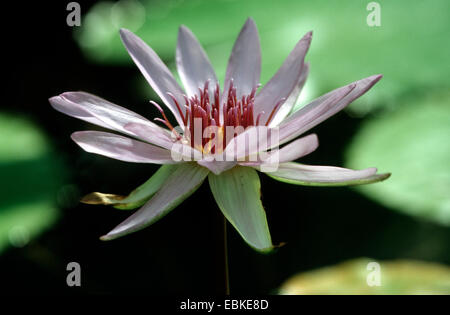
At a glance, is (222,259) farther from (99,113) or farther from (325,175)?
(99,113)

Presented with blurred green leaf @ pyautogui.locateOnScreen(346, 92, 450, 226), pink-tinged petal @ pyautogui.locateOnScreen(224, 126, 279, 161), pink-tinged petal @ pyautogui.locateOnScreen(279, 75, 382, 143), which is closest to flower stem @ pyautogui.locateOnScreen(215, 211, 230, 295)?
pink-tinged petal @ pyautogui.locateOnScreen(224, 126, 279, 161)

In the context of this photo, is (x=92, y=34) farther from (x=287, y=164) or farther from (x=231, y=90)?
(x=287, y=164)

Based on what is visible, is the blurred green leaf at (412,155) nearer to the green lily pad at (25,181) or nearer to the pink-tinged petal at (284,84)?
the pink-tinged petal at (284,84)

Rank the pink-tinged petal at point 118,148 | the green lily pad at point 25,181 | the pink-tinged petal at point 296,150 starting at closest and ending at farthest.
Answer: the pink-tinged petal at point 296,150
the pink-tinged petal at point 118,148
the green lily pad at point 25,181

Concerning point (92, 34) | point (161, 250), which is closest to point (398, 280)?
point (161, 250)

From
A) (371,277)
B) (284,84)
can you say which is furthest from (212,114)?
(371,277)

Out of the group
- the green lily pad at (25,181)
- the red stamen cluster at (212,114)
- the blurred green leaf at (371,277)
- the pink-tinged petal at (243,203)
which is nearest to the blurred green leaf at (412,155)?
the blurred green leaf at (371,277)

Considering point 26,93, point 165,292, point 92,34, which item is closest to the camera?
point 165,292
